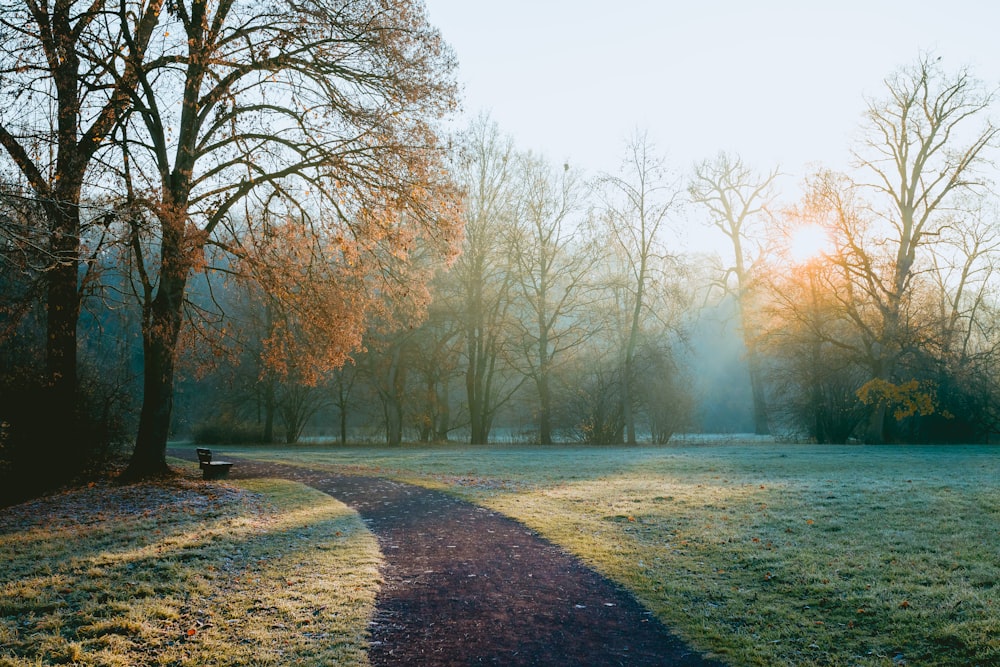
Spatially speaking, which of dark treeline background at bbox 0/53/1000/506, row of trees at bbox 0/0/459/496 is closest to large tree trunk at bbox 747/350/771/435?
dark treeline background at bbox 0/53/1000/506

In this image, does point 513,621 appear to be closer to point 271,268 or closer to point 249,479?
point 271,268

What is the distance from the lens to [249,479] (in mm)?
16109

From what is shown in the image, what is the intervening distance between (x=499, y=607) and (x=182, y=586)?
122 inches

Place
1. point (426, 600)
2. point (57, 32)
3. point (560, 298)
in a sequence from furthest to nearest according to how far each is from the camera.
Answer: point (560, 298)
point (57, 32)
point (426, 600)

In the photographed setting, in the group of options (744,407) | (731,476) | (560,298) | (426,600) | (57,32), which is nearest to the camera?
(426,600)

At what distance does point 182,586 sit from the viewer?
6.43 metres

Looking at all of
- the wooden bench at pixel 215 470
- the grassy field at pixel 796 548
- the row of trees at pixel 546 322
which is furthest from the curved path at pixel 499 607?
the row of trees at pixel 546 322

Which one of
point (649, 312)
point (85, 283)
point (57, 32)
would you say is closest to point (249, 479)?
point (85, 283)

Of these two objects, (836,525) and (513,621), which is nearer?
(513,621)

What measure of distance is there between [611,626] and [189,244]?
9669mm

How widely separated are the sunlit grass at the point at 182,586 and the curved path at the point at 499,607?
14.1 inches

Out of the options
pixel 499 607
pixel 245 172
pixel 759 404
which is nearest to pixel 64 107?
pixel 245 172

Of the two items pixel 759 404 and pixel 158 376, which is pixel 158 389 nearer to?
pixel 158 376

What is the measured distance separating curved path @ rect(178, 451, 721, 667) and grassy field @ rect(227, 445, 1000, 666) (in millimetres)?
347
